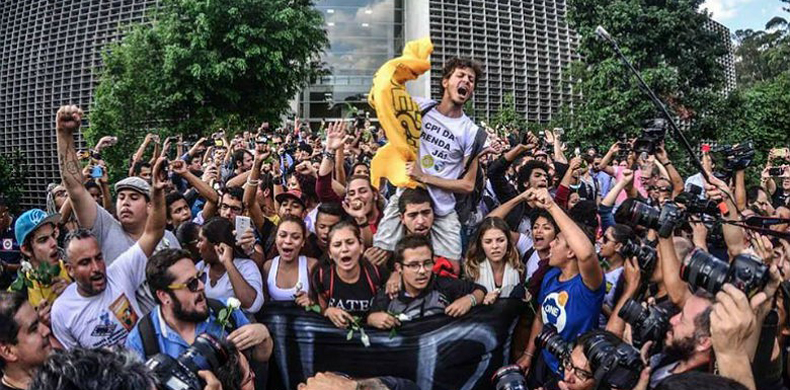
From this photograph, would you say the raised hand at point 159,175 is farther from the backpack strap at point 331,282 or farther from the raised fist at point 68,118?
the backpack strap at point 331,282

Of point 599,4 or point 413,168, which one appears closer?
point 413,168

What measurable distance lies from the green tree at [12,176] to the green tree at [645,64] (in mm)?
21394

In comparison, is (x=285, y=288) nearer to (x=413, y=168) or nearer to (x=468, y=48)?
(x=413, y=168)

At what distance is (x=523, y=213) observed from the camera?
577cm

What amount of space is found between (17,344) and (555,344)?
256 cm

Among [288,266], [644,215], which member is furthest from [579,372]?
[288,266]

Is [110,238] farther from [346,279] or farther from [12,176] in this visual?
[12,176]

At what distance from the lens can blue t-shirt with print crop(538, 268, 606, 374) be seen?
354 centimetres

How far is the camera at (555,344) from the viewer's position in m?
2.96

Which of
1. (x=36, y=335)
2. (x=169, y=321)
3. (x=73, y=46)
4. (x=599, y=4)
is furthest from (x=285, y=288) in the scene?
(x=73, y=46)

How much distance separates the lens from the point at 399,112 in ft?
14.9

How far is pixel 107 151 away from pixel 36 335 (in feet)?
56.8

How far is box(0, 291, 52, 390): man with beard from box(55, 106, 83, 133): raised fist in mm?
1176

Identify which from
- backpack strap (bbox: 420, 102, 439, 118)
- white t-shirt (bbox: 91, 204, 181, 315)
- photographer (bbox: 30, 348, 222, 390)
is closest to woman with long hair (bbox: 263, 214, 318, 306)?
white t-shirt (bbox: 91, 204, 181, 315)
